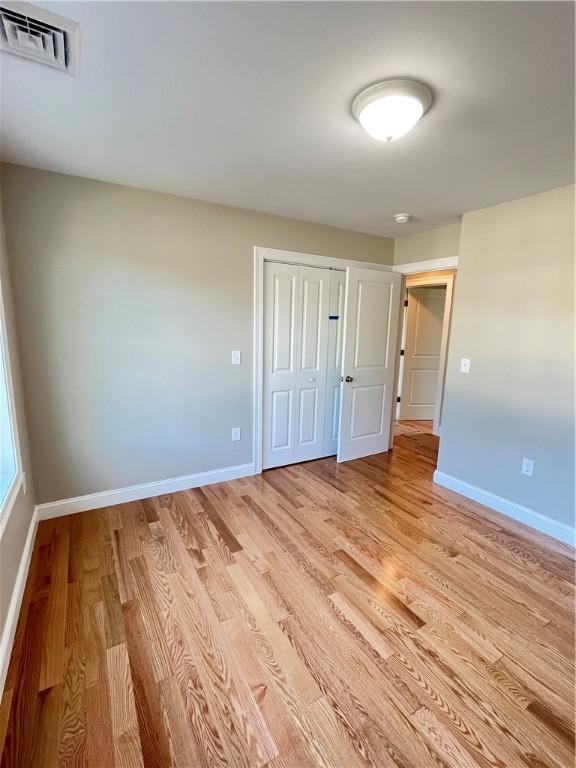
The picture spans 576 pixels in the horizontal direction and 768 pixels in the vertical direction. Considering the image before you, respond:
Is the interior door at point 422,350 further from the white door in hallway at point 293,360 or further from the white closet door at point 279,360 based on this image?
the white closet door at point 279,360

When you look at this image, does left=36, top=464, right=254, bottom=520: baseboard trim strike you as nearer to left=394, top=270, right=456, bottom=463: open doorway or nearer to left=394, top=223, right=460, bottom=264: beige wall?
left=394, top=270, right=456, bottom=463: open doorway

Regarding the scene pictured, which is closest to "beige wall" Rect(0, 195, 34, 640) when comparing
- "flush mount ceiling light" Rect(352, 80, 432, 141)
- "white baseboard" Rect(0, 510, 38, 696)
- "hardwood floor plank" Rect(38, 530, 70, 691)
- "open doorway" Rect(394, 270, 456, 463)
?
"white baseboard" Rect(0, 510, 38, 696)

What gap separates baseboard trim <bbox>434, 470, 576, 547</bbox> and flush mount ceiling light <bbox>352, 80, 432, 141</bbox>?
2.70 metres

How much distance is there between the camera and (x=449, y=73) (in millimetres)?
1254

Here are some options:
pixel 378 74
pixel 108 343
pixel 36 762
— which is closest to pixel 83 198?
pixel 108 343

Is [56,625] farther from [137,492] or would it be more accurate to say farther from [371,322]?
[371,322]

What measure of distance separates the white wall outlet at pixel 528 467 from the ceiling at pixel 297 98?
1941 mm

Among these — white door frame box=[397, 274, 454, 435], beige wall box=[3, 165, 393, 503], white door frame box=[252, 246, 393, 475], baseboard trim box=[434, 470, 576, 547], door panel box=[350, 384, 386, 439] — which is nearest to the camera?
beige wall box=[3, 165, 393, 503]

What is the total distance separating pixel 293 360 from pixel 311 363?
23 centimetres

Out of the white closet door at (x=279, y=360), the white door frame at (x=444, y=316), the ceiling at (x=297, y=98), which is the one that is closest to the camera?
the ceiling at (x=297, y=98)

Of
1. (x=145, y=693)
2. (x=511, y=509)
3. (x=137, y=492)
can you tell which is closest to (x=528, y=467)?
(x=511, y=509)

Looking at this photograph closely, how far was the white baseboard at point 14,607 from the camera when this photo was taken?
1.36 m

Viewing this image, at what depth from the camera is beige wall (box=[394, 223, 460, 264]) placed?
3150mm

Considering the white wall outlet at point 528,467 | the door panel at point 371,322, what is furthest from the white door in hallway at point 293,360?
the white wall outlet at point 528,467
